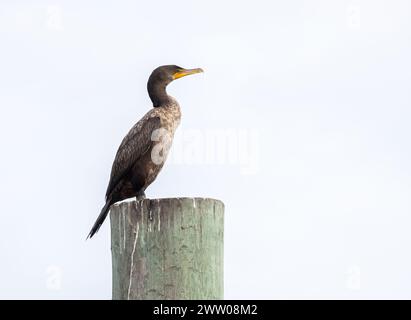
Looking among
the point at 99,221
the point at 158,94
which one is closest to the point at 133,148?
the point at 158,94

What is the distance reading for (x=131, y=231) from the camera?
5168 mm

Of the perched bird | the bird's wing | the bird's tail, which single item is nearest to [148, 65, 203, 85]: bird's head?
the perched bird

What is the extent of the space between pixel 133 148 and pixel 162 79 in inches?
38.5

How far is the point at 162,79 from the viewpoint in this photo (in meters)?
9.79

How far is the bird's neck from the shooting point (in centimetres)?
962

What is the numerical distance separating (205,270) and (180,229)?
10.1 inches

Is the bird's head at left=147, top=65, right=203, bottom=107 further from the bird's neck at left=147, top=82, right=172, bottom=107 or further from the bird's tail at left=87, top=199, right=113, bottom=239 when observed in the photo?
the bird's tail at left=87, top=199, right=113, bottom=239

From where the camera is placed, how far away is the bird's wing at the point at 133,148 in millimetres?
9141

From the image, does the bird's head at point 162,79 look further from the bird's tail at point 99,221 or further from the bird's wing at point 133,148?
the bird's tail at point 99,221

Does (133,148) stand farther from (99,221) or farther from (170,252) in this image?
(170,252)

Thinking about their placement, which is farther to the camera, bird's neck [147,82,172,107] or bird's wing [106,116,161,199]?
bird's neck [147,82,172,107]

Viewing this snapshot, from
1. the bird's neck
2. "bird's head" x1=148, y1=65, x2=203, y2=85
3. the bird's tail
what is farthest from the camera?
"bird's head" x1=148, y1=65, x2=203, y2=85
